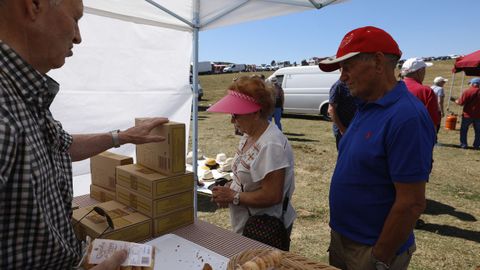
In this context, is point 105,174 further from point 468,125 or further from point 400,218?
point 468,125

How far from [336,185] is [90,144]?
1287 mm

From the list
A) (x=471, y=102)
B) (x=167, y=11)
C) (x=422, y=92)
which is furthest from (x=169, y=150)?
(x=471, y=102)

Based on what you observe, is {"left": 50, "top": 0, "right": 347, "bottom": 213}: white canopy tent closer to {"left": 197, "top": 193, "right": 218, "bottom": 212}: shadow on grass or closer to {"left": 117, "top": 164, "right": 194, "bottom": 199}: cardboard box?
{"left": 197, "top": 193, "right": 218, "bottom": 212}: shadow on grass

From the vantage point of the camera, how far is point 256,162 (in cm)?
181

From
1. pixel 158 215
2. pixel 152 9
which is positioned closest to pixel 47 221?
pixel 158 215

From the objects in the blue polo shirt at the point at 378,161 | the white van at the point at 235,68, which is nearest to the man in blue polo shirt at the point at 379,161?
the blue polo shirt at the point at 378,161

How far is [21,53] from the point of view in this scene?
0.81 meters

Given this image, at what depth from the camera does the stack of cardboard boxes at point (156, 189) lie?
163 centimetres

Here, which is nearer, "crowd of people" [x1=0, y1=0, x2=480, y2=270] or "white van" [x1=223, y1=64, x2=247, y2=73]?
"crowd of people" [x1=0, y1=0, x2=480, y2=270]

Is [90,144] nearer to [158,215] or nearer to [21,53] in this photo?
[158,215]

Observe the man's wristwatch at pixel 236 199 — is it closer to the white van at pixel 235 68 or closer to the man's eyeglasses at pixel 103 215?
the man's eyeglasses at pixel 103 215

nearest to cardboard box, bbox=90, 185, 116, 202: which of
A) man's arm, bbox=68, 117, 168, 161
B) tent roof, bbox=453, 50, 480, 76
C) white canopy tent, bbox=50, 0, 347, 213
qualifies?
man's arm, bbox=68, 117, 168, 161

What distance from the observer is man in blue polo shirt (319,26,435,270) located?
53.6 inches

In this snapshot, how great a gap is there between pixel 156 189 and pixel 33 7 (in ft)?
3.36
